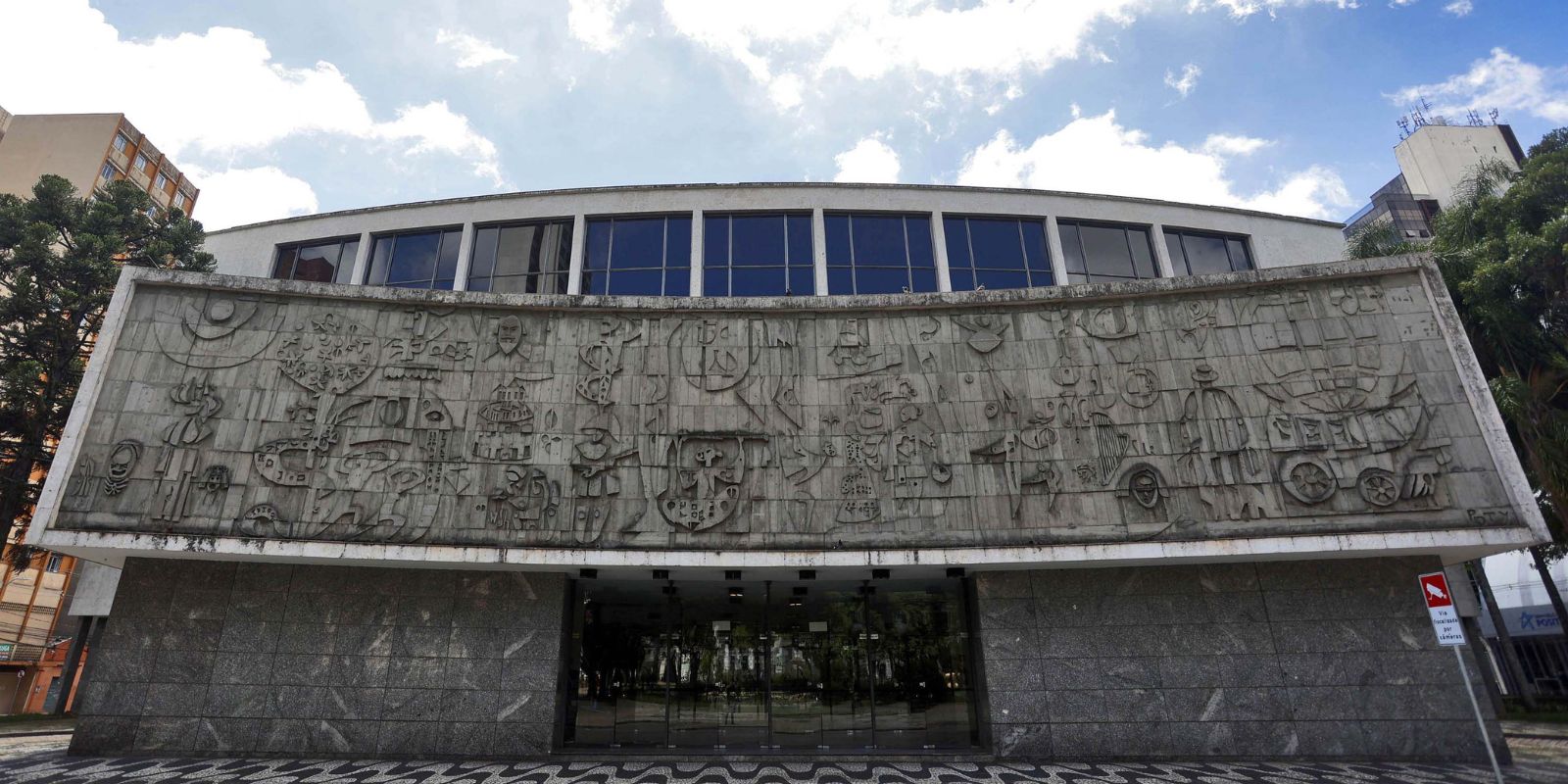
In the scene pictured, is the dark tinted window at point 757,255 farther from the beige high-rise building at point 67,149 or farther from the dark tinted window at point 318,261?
the beige high-rise building at point 67,149

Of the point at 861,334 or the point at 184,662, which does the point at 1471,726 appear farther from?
the point at 184,662

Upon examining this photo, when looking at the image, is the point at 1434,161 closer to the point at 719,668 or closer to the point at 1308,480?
the point at 1308,480

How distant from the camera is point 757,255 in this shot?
23.4m

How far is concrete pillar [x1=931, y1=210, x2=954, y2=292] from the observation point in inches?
904

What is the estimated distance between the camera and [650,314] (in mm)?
16234

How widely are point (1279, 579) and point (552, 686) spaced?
15980mm

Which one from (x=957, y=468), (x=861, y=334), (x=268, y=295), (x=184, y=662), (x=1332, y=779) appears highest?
(x=268, y=295)

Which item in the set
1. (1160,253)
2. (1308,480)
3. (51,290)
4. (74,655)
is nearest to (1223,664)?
(1308,480)

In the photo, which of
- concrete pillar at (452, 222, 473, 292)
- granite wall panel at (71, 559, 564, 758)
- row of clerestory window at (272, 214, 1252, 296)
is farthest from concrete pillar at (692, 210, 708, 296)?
granite wall panel at (71, 559, 564, 758)

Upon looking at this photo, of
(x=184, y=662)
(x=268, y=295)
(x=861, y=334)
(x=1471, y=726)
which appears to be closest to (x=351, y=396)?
(x=268, y=295)

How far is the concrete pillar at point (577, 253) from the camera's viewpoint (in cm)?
2311

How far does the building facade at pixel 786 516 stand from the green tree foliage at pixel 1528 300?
27.3 ft

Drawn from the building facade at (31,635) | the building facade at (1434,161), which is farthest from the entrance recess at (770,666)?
the building facade at (1434,161)

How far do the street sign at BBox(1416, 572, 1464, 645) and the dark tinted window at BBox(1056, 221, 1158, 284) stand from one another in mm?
14527
